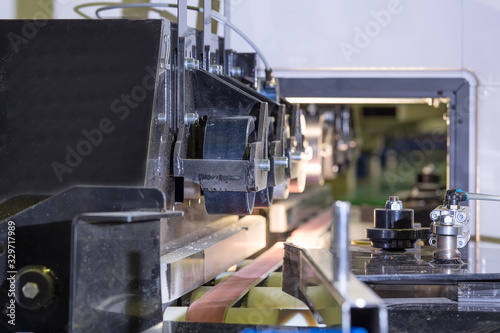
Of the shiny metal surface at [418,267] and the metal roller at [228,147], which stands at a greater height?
the metal roller at [228,147]

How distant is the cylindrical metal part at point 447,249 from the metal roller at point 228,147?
37 cm

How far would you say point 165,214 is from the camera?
2.80ft

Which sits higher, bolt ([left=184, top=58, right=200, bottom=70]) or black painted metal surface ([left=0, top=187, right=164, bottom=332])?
bolt ([left=184, top=58, right=200, bottom=70])

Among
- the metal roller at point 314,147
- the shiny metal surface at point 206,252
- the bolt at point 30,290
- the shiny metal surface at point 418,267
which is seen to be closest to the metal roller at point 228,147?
the shiny metal surface at point 206,252

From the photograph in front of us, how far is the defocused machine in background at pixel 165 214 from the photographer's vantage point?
86 centimetres

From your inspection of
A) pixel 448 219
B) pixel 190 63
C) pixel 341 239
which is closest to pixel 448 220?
pixel 448 219

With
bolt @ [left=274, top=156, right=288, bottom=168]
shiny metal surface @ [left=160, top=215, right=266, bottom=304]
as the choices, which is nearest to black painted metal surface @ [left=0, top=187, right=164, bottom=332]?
shiny metal surface @ [left=160, top=215, right=266, bottom=304]

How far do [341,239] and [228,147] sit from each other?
1.44 feet

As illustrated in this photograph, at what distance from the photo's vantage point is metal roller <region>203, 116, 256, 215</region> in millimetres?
1104

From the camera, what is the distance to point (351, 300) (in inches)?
→ 25.0

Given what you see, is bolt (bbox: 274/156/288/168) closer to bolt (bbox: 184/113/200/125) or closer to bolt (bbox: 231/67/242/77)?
bolt (bbox: 184/113/200/125)

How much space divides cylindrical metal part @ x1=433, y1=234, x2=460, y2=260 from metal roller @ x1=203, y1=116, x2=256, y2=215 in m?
0.37

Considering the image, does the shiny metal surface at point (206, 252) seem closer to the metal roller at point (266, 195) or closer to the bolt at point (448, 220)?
the metal roller at point (266, 195)

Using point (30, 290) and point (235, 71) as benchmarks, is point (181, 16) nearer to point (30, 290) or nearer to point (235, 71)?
point (235, 71)
